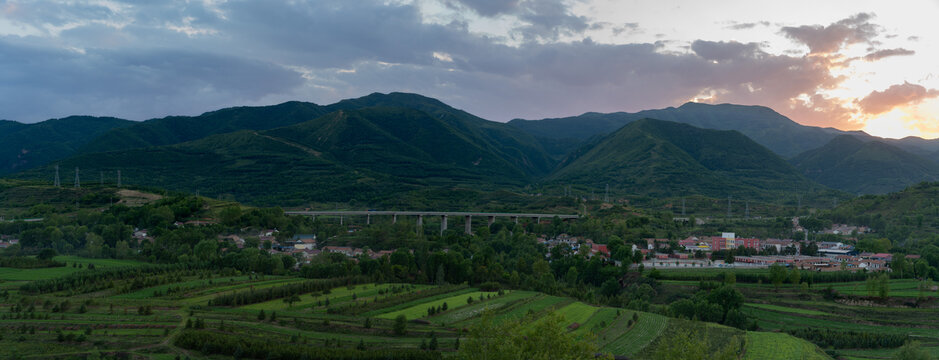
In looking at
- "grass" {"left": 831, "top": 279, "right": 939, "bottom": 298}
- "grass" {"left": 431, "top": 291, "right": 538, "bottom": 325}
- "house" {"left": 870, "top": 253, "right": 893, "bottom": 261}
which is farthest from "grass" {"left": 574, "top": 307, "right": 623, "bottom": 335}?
"house" {"left": 870, "top": 253, "right": 893, "bottom": 261}

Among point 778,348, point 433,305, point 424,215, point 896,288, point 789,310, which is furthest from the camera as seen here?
point 424,215

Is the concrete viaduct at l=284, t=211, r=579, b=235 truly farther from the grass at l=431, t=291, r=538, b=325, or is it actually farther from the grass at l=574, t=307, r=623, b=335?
the grass at l=574, t=307, r=623, b=335

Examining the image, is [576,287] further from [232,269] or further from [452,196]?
[452,196]

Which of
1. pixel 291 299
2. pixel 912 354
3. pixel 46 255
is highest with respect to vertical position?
pixel 46 255

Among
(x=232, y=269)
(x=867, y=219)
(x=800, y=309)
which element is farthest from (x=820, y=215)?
(x=232, y=269)

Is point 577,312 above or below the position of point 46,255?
below

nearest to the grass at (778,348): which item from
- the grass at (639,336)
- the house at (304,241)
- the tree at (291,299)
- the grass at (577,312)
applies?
the grass at (639,336)

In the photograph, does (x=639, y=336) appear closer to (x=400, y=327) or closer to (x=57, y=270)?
(x=400, y=327)

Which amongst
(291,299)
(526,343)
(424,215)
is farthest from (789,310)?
(424,215)
